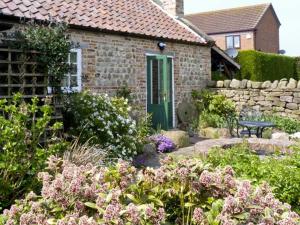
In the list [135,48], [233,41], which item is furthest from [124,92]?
[233,41]

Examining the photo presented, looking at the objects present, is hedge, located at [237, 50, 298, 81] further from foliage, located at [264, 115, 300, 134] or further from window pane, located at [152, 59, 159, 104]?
window pane, located at [152, 59, 159, 104]

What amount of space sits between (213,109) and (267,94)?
80.8 inches

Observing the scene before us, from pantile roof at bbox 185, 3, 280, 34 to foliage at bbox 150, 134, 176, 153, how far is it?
26.7 meters

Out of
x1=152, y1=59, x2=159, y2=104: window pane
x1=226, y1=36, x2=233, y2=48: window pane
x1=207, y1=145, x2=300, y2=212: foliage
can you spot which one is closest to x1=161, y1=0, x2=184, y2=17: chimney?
x1=152, y1=59, x2=159, y2=104: window pane

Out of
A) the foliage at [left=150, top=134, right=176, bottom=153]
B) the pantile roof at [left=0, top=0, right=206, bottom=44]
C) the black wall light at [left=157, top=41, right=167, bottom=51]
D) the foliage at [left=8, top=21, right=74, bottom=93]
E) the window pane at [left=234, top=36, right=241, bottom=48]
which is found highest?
the window pane at [left=234, top=36, right=241, bottom=48]

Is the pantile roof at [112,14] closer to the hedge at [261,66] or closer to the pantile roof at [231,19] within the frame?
the hedge at [261,66]

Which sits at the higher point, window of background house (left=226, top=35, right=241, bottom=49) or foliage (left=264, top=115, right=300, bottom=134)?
window of background house (left=226, top=35, right=241, bottom=49)

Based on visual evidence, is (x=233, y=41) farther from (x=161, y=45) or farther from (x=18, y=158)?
(x=18, y=158)

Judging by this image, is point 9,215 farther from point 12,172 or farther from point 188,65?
point 188,65

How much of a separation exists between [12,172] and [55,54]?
3.26 meters

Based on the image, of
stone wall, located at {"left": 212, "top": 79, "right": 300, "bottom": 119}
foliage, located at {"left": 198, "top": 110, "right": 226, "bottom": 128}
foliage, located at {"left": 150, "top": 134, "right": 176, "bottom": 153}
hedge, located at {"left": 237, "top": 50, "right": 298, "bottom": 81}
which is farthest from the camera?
hedge, located at {"left": 237, "top": 50, "right": 298, "bottom": 81}

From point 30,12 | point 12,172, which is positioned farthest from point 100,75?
point 12,172

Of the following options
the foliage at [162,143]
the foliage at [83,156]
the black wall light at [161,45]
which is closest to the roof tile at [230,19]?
the black wall light at [161,45]

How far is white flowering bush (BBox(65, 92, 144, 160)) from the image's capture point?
864 centimetres
